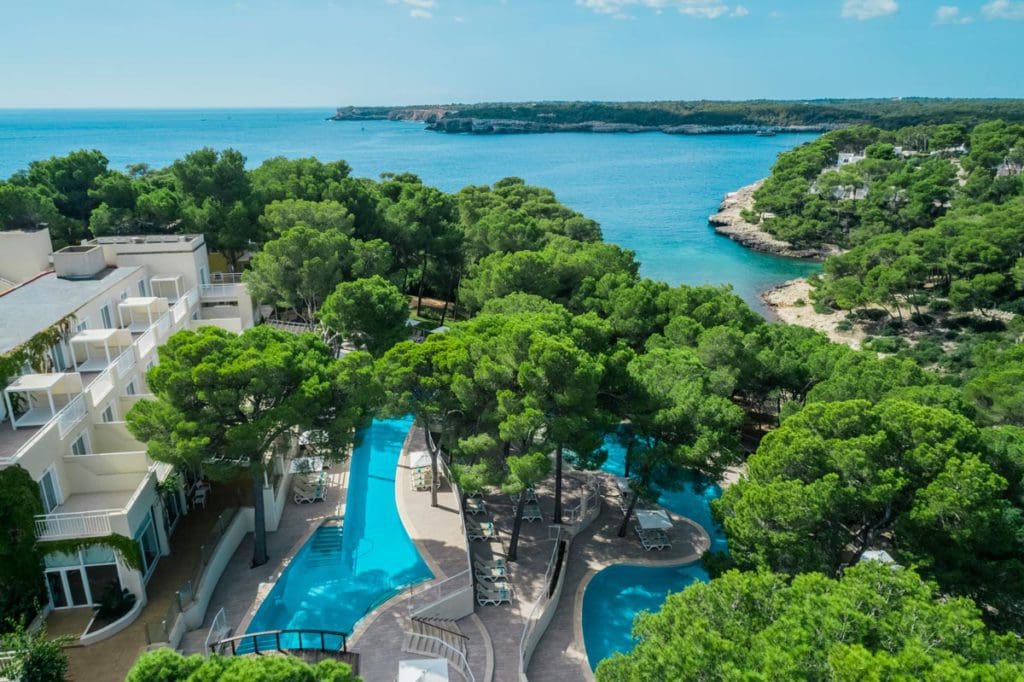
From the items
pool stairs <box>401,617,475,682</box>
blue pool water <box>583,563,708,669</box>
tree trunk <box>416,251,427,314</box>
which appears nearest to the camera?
pool stairs <box>401,617,475,682</box>

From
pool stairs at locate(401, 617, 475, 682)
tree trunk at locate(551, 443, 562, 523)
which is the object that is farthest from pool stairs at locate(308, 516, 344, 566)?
tree trunk at locate(551, 443, 562, 523)

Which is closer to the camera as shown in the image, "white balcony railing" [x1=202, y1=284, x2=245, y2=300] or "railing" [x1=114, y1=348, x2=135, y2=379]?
"railing" [x1=114, y1=348, x2=135, y2=379]

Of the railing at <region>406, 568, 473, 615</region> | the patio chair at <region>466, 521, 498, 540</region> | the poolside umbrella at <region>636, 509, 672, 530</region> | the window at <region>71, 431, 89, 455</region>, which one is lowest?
the poolside umbrella at <region>636, 509, 672, 530</region>

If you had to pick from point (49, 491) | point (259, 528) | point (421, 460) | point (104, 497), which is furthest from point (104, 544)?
point (421, 460)

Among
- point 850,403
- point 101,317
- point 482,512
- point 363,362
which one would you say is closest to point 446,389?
point 363,362

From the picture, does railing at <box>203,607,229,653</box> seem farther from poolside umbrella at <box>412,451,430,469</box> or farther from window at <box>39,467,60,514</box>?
poolside umbrella at <box>412,451,430,469</box>

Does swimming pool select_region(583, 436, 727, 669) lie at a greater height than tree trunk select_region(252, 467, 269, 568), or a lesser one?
lesser

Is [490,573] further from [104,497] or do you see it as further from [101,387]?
[101,387]

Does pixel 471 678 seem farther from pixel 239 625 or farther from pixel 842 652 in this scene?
pixel 842 652
